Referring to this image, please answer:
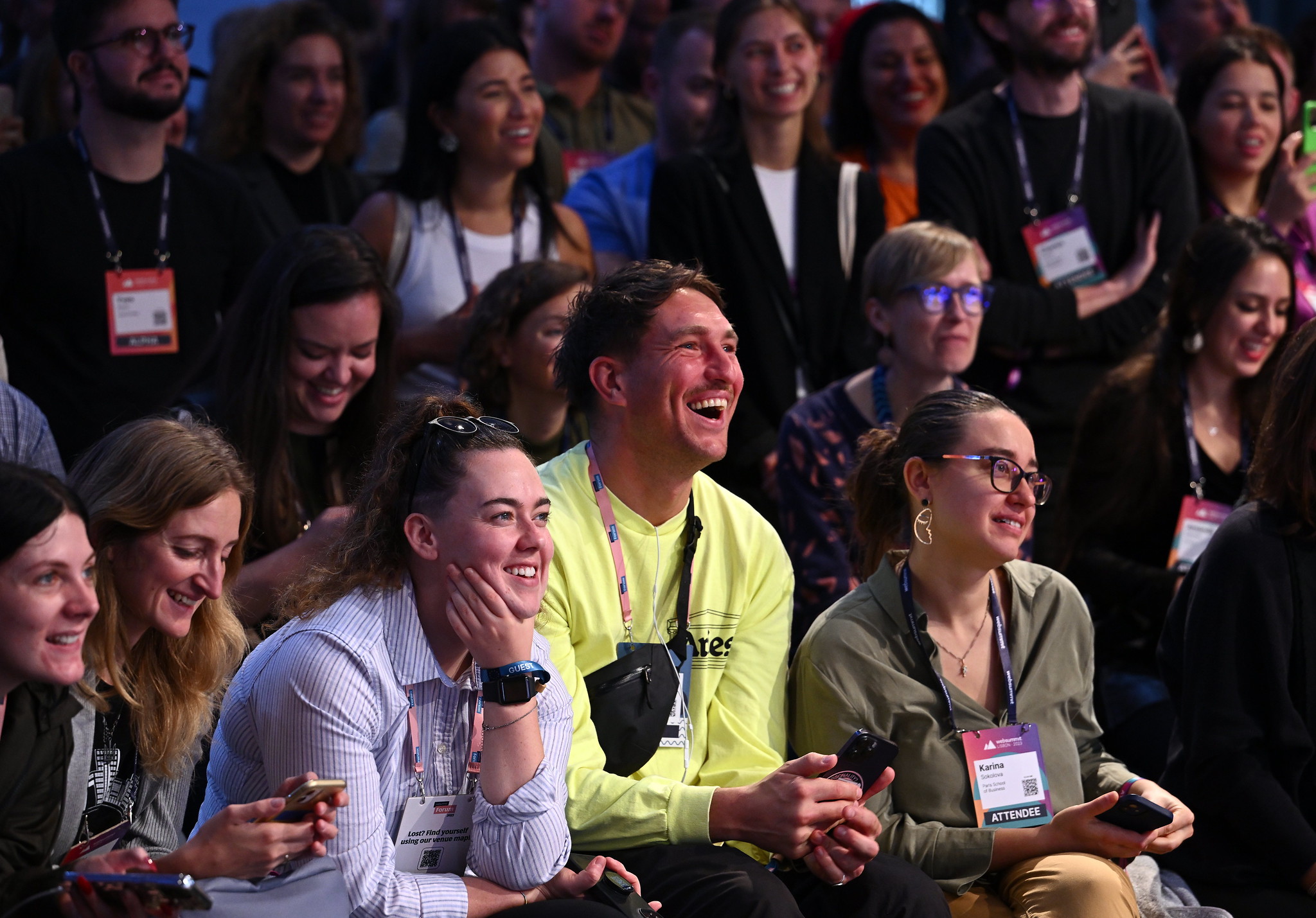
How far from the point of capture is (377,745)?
7.88ft

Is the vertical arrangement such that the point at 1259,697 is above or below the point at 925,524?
below

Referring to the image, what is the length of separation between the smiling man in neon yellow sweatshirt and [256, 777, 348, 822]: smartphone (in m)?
0.57

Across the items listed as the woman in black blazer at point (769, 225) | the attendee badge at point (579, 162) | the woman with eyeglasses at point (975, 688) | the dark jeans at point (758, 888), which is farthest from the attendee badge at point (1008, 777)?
the attendee badge at point (579, 162)

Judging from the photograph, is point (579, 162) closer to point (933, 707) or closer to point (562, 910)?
point (933, 707)

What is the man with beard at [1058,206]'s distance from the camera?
4500 millimetres

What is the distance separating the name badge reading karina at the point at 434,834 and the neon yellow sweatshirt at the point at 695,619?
0.22 meters

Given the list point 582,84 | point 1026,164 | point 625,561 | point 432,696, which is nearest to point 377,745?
point 432,696

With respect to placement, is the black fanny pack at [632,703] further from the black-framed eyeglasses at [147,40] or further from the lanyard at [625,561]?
the black-framed eyeglasses at [147,40]

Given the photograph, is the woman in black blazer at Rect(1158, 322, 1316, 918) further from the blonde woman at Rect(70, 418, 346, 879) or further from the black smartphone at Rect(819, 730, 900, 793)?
the blonde woman at Rect(70, 418, 346, 879)

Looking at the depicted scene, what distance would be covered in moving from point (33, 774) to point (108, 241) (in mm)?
2140

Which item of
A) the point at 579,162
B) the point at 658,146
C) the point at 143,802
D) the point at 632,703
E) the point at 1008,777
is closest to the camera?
the point at 143,802

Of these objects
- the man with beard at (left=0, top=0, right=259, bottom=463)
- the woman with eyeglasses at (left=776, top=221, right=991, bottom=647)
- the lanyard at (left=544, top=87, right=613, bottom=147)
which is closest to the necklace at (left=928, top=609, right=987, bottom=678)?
the woman with eyeglasses at (left=776, top=221, right=991, bottom=647)

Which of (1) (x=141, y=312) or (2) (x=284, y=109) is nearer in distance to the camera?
(1) (x=141, y=312)

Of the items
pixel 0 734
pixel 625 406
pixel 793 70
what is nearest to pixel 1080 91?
pixel 793 70
